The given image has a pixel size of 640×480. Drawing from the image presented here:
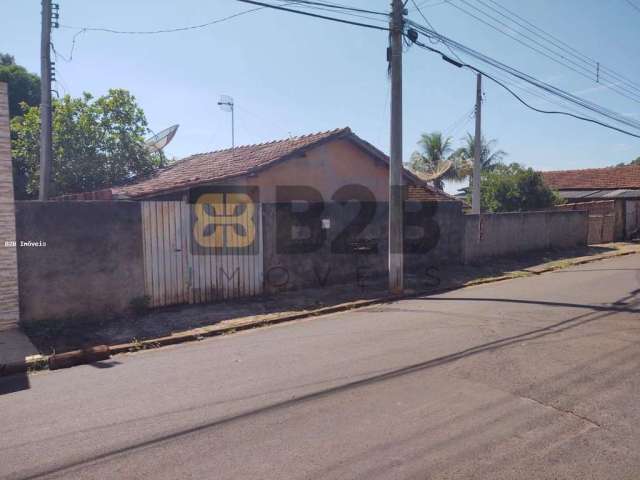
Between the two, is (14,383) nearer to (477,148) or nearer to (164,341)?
(164,341)

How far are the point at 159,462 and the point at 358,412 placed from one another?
1.73 m

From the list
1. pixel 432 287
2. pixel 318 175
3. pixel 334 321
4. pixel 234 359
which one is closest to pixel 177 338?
pixel 234 359

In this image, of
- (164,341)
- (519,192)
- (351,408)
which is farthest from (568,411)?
(519,192)

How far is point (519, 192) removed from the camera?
2208 cm

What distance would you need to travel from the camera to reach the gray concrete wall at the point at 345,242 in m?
10.4

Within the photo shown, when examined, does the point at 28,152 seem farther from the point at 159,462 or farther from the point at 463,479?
the point at 463,479

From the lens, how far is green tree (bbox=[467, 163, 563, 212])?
72.4 feet

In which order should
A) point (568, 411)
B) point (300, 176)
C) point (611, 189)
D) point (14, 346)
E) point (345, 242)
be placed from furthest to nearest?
point (611, 189), point (345, 242), point (300, 176), point (14, 346), point (568, 411)

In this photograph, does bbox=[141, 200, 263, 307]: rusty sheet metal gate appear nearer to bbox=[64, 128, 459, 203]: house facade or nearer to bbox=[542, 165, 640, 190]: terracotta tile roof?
bbox=[64, 128, 459, 203]: house facade

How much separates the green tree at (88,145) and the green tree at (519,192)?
648 inches

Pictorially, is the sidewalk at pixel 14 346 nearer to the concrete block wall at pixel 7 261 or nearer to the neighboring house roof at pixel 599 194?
the concrete block wall at pixel 7 261

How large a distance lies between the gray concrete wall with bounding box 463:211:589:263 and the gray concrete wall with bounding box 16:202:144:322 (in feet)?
35.4

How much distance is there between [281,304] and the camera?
9430 mm

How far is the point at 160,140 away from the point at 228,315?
12146 millimetres
